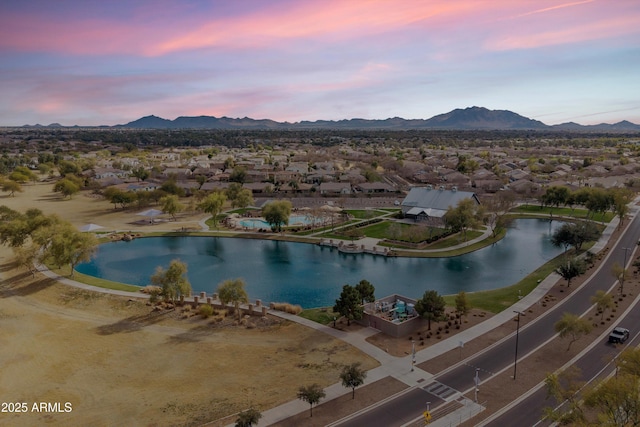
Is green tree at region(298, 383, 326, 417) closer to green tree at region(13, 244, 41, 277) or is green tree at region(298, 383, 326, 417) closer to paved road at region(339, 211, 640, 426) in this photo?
paved road at region(339, 211, 640, 426)

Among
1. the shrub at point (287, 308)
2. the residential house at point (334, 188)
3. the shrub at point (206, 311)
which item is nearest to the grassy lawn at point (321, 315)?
the shrub at point (287, 308)

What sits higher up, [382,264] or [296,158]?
[296,158]

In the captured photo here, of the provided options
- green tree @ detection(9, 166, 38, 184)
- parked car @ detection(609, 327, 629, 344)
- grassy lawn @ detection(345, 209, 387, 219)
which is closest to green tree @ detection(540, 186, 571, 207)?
grassy lawn @ detection(345, 209, 387, 219)

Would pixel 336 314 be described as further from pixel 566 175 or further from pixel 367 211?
pixel 566 175

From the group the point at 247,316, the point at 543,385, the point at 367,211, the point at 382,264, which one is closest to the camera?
the point at 543,385

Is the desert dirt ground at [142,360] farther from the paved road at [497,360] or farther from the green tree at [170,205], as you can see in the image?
the green tree at [170,205]

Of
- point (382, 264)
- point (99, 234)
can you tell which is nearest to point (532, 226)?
point (382, 264)

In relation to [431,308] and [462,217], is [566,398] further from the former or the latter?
[462,217]

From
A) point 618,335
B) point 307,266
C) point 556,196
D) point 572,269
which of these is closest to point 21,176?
point 307,266
